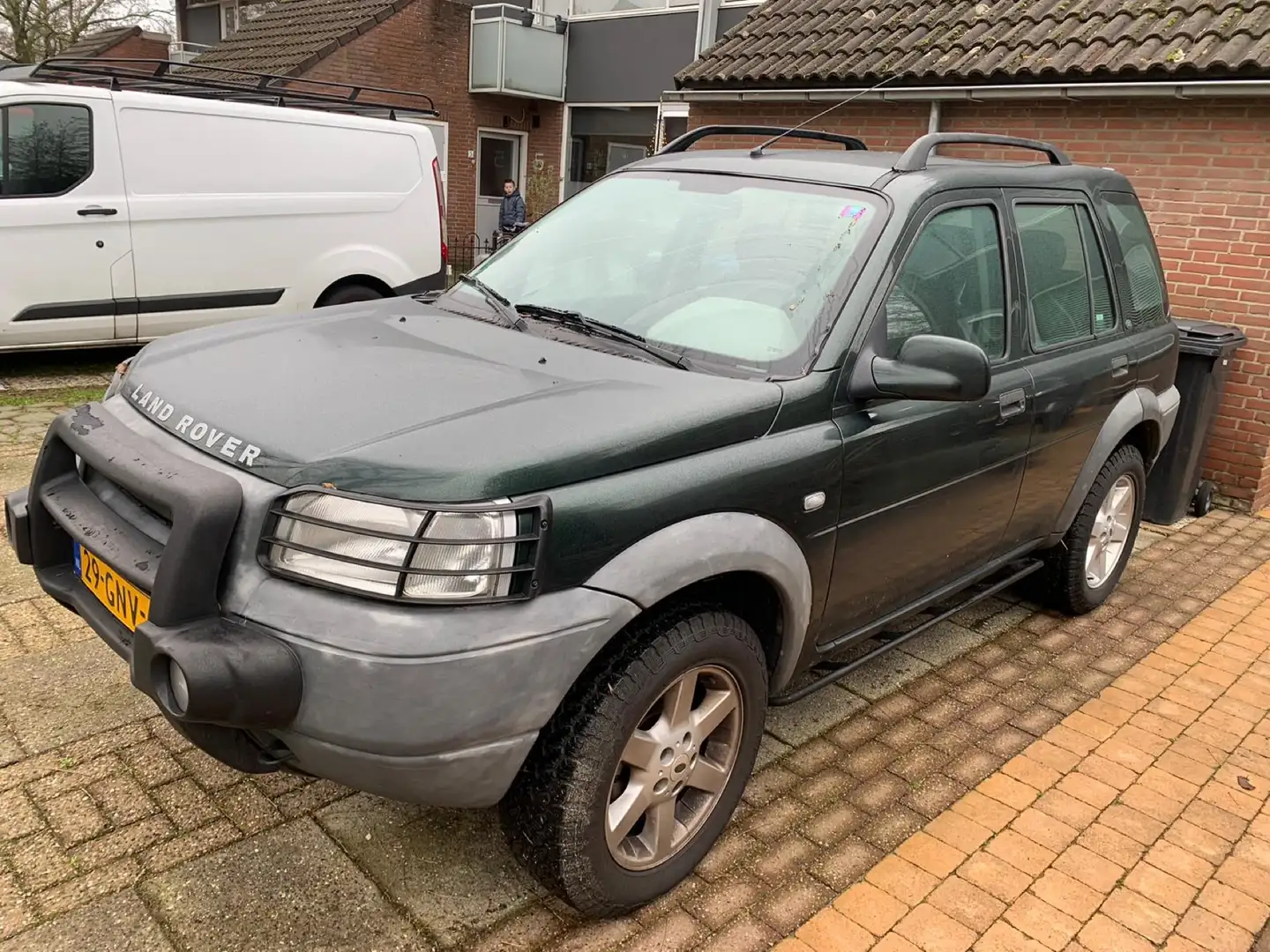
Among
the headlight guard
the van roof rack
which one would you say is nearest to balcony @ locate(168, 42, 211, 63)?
the van roof rack

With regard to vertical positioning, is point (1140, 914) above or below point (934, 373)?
below

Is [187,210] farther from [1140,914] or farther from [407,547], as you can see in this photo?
[1140,914]

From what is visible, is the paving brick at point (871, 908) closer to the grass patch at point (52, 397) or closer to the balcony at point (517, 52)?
the grass patch at point (52, 397)

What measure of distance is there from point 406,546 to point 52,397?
21.2 feet

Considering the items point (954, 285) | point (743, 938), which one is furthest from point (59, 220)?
point (743, 938)

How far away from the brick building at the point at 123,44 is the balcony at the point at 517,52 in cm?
1150

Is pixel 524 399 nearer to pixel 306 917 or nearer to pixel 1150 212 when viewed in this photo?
pixel 306 917

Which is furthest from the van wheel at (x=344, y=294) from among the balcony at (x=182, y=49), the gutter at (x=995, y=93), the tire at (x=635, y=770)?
the balcony at (x=182, y=49)

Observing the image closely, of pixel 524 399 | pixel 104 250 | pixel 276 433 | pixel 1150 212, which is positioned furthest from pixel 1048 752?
pixel 104 250

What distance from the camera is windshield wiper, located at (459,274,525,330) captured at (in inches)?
126

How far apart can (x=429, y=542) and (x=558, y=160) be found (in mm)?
17991

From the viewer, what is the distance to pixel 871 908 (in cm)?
Result: 274

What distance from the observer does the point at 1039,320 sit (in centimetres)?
383

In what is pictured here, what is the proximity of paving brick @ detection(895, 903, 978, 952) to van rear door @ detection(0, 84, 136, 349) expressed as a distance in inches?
289
